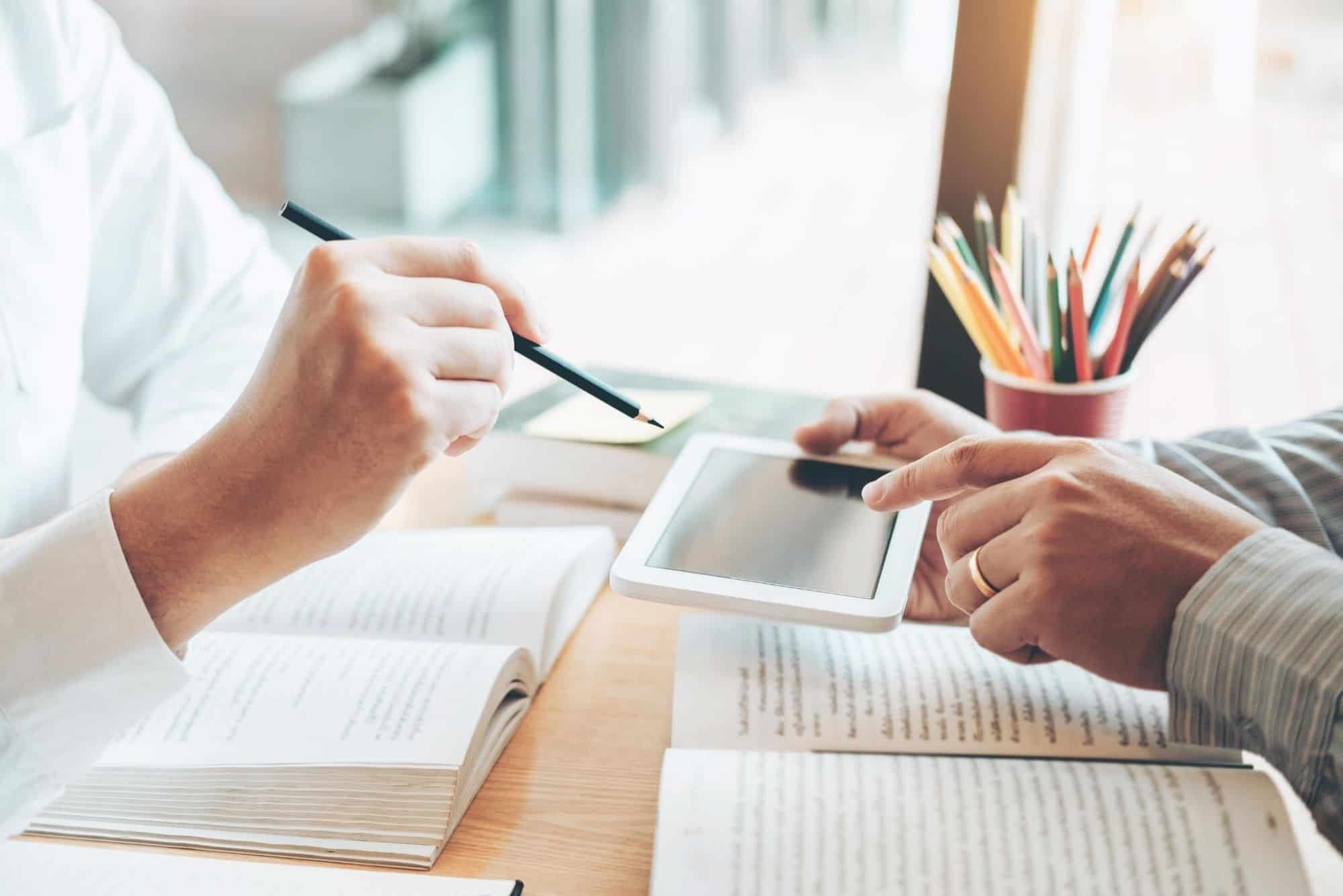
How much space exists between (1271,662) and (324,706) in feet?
1.58

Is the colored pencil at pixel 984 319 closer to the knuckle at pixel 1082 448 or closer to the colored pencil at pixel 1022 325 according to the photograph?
the colored pencil at pixel 1022 325

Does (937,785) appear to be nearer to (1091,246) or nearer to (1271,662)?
(1271,662)

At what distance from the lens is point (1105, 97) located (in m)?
1.09

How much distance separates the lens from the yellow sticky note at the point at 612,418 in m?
0.89

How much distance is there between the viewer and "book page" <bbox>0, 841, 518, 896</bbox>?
0.52 metres

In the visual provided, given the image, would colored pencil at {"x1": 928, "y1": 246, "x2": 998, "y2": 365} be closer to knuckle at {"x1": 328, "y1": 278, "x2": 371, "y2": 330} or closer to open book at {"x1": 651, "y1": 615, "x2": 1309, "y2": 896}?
open book at {"x1": 651, "y1": 615, "x2": 1309, "y2": 896}

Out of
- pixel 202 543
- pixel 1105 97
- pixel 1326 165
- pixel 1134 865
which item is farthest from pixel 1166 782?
pixel 1326 165

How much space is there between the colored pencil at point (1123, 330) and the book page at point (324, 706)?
46cm

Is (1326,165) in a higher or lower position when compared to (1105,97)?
lower

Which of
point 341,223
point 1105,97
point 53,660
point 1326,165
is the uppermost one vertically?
point 1105,97

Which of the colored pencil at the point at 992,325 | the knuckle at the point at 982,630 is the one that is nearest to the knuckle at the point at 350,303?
the knuckle at the point at 982,630

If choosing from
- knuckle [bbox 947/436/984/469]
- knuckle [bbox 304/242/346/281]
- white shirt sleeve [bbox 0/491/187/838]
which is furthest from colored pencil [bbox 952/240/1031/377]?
white shirt sleeve [bbox 0/491/187/838]

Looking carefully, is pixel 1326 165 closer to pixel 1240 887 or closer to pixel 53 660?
pixel 1240 887

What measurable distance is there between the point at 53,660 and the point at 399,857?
0.61 ft
